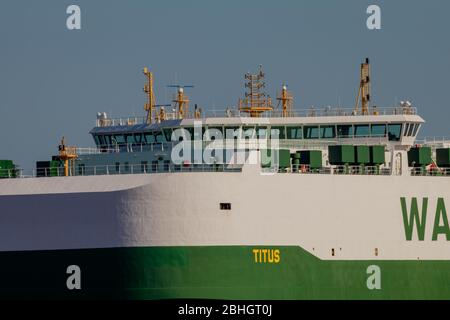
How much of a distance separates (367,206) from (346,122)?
741 centimetres

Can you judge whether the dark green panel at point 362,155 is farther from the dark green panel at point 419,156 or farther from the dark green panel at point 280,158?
the dark green panel at point 280,158

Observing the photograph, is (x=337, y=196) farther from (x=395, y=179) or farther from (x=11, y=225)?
(x=11, y=225)

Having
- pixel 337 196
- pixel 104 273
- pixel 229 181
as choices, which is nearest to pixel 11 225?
pixel 104 273

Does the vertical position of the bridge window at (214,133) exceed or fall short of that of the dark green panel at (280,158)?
it exceeds it

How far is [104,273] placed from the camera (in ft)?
213

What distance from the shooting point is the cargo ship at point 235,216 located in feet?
212

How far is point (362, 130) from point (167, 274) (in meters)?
16.6

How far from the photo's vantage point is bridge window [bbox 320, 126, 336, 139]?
252 feet

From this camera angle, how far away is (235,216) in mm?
65438

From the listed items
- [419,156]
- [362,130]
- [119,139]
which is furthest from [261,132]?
[119,139]

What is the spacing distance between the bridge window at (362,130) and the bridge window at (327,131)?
1136 millimetres

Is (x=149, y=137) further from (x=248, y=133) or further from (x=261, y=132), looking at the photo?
(x=261, y=132)

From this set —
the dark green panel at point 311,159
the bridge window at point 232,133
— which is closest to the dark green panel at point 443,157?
the dark green panel at point 311,159

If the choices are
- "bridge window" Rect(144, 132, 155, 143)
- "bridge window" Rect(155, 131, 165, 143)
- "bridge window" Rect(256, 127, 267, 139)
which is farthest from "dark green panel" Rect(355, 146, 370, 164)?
"bridge window" Rect(144, 132, 155, 143)
